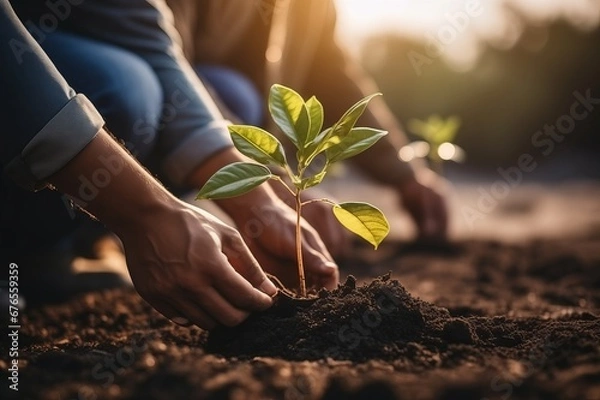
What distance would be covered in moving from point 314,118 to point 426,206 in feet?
7.63

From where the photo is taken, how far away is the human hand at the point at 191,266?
123 cm

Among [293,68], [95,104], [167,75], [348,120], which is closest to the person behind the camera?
[348,120]

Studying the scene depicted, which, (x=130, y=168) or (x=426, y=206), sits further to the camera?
(x=426, y=206)

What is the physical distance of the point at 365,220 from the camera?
52.6 inches

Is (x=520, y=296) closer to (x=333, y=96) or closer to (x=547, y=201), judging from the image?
(x=333, y=96)

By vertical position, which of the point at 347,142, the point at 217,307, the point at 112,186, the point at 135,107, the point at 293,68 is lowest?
the point at 217,307

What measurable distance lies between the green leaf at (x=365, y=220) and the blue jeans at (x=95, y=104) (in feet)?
3.12

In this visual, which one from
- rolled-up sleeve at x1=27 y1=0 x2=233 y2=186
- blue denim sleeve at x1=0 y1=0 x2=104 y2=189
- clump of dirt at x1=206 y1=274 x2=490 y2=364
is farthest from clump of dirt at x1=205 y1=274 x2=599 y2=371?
rolled-up sleeve at x1=27 y1=0 x2=233 y2=186

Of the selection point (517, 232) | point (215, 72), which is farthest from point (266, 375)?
point (517, 232)

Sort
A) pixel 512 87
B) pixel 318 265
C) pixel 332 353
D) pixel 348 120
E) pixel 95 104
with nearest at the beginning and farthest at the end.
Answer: pixel 332 353 < pixel 348 120 < pixel 318 265 < pixel 95 104 < pixel 512 87

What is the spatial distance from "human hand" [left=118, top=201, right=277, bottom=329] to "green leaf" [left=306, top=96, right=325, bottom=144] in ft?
0.92

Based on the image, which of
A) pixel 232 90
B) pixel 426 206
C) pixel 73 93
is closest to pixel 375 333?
pixel 73 93

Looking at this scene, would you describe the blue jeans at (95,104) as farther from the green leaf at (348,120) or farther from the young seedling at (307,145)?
the green leaf at (348,120)

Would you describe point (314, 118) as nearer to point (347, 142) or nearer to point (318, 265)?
point (347, 142)
